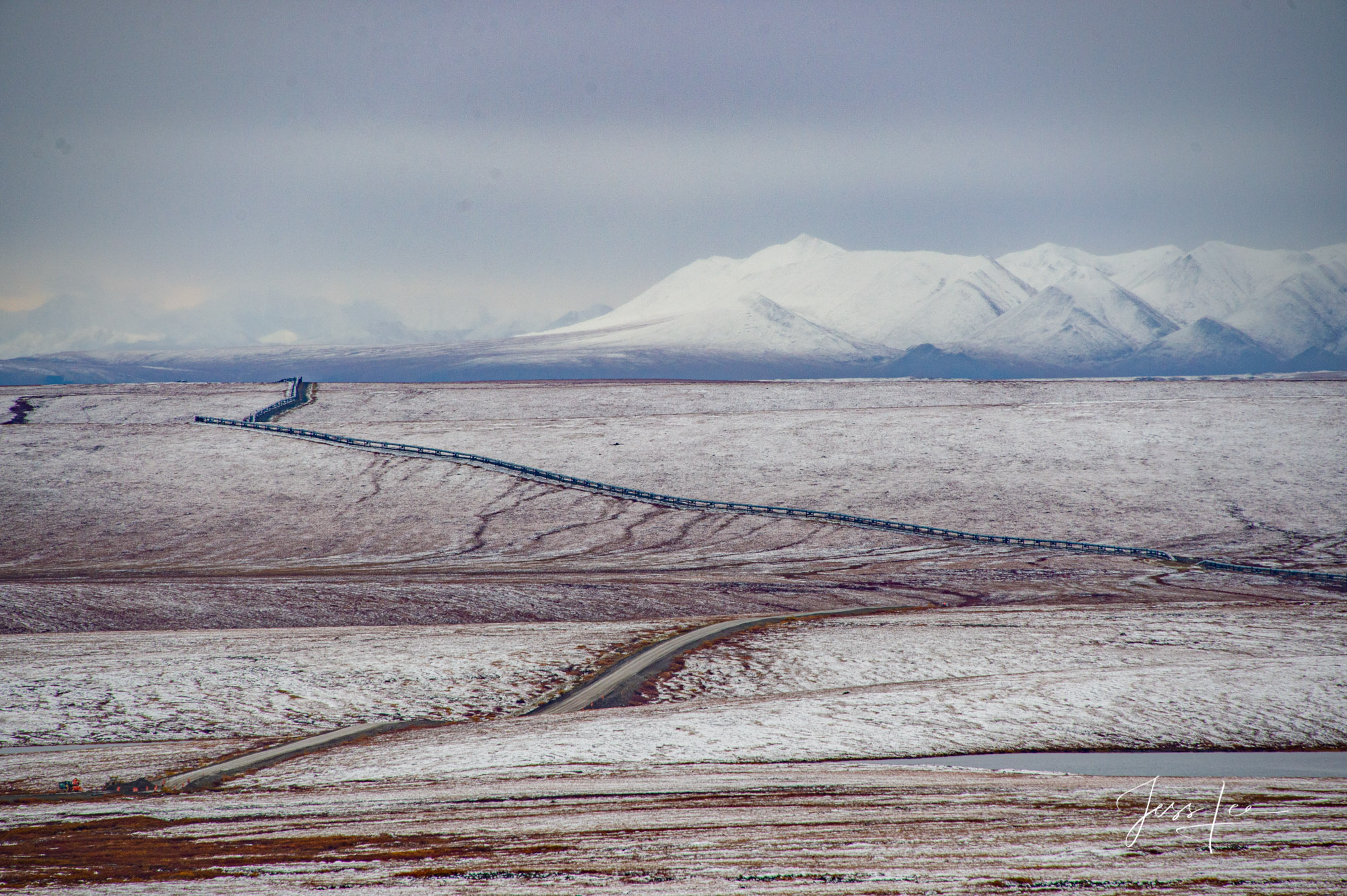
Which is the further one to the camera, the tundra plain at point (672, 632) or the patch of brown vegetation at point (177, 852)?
the tundra plain at point (672, 632)

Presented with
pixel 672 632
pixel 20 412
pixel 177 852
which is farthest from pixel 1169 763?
pixel 20 412

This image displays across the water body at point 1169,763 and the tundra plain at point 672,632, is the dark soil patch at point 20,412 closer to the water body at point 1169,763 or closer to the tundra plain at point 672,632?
the tundra plain at point 672,632

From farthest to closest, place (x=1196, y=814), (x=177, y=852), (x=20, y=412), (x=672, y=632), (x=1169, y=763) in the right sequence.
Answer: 1. (x=20, y=412)
2. (x=672, y=632)
3. (x=1169, y=763)
4. (x=1196, y=814)
5. (x=177, y=852)

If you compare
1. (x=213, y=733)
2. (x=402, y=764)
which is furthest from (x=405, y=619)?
(x=402, y=764)

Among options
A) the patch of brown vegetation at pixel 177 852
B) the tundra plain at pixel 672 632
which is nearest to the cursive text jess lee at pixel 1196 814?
the tundra plain at pixel 672 632

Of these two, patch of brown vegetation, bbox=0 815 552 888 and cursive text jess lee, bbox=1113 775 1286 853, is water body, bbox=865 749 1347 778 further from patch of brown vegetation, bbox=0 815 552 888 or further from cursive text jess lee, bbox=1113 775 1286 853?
patch of brown vegetation, bbox=0 815 552 888

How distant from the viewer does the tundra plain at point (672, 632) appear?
44.7 feet

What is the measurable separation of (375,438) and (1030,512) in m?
63.2

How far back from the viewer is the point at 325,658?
116ft

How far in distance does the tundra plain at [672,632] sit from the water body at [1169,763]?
0.67 meters

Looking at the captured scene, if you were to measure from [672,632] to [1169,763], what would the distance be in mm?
21337

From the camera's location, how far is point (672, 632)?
135 ft

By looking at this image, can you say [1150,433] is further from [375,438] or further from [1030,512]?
[375,438]

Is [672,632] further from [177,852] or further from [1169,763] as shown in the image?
[177,852]
